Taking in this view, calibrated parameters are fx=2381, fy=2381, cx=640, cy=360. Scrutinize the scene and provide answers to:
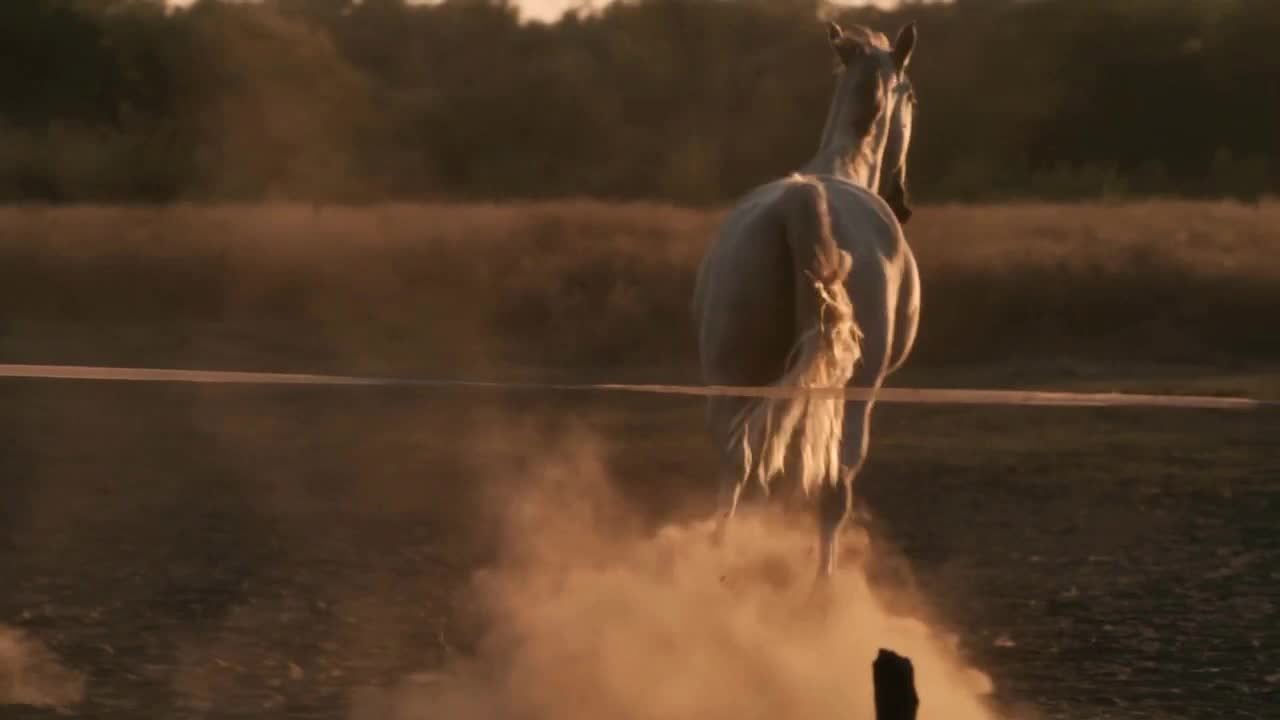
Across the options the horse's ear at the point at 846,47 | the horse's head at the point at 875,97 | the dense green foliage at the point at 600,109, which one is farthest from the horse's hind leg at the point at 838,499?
the dense green foliage at the point at 600,109

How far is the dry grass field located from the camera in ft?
22.4

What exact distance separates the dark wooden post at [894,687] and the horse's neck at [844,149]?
10.7 ft

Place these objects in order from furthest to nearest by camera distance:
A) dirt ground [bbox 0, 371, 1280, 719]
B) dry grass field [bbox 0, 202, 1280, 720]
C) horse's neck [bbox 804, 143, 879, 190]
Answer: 1. horse's neck [bbox 804, 143, 879, 190]
2. dirt ground [bbox 0, 371, 1280, 719]
3. dry grass field [bbox 0, 202, 1280, 720]

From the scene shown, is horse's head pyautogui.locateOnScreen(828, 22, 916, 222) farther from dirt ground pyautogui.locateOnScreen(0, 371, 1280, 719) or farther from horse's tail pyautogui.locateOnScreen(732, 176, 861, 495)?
dirt ground pyautogui.locateOnScreen(0, 371, 1280, 719)

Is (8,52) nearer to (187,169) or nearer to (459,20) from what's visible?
(187,169)

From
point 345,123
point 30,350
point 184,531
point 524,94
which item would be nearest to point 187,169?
point 345,123

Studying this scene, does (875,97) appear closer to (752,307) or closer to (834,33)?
(834,33)

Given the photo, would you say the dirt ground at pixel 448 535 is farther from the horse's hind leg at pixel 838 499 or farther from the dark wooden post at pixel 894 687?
the dark wooden post at pixel 894 687

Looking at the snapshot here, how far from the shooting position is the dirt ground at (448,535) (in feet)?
23.1

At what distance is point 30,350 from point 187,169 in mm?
11098

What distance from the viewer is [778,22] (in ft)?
127

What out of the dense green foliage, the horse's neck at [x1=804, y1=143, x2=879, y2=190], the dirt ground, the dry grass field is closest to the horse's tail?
the dry grass field

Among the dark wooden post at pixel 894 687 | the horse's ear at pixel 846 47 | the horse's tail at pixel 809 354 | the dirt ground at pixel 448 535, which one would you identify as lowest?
the dirt ground at pixel 448 535

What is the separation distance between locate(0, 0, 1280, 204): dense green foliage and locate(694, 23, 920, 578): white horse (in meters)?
18.8
